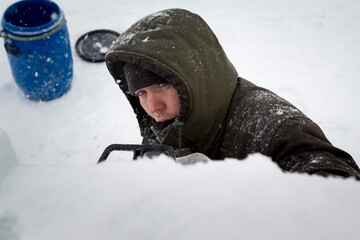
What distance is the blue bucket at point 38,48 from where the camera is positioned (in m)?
3.14

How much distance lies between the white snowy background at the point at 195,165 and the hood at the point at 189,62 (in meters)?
0.63

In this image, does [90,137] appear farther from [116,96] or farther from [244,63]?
[244,63]

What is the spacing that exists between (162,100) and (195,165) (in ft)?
3.65

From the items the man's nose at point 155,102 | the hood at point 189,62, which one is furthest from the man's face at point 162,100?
the hood at point 189,62

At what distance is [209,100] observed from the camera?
5.18ft

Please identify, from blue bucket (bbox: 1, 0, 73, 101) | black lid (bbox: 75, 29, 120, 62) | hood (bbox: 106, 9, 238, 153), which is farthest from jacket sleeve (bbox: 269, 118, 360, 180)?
black lid (bbox: 75, 29, 120, 62)

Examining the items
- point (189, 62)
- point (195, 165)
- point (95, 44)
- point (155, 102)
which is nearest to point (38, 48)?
point (95, 44)

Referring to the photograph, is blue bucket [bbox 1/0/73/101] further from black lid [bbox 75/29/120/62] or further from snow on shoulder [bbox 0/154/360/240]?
snow on shoulder [bbox 0/154/360/240]

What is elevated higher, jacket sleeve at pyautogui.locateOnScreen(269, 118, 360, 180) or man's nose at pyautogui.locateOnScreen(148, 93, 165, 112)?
jacket sleeve at pyautogui.locateOnScreen(269, 118, 360, 180)

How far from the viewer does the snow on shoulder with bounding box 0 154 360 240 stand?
484mm

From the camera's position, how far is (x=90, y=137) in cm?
327

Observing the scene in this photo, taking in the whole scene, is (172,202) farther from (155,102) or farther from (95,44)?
(95,44)

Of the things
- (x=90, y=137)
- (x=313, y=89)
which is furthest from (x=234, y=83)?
(x=313, y=89)

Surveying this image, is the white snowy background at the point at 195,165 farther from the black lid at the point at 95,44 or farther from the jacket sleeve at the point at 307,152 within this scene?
the jacket sleeve at the point at 307,152
